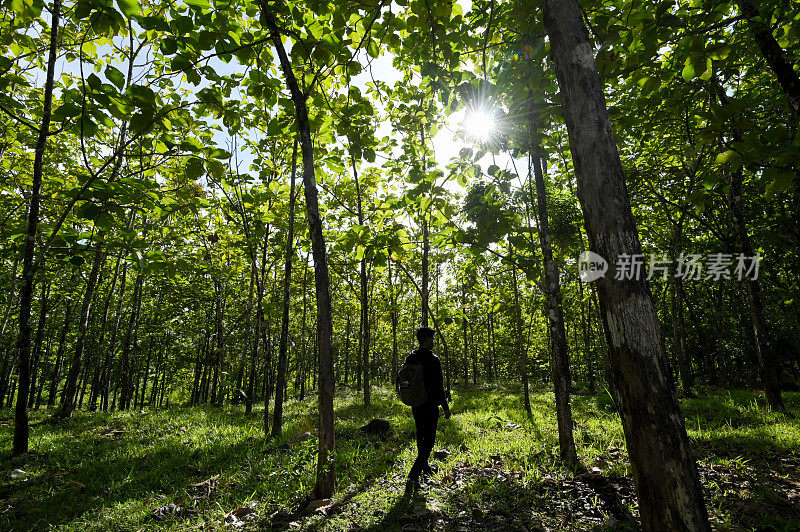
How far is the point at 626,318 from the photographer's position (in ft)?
6.42

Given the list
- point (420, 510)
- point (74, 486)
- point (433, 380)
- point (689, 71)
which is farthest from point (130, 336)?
point (689, 71)

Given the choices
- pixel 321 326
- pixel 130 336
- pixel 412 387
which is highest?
pixel 130 336

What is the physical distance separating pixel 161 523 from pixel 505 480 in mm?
4642

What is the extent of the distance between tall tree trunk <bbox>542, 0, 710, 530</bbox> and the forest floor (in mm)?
2580

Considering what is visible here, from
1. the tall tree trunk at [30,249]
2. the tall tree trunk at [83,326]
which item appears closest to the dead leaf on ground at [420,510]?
the tall tree trunk at [30,249]

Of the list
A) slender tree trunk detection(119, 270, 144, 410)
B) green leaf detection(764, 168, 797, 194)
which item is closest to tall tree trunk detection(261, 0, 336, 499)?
green leaf detection(764, 168, 797, 194)

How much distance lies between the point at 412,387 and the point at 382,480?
1732 mm

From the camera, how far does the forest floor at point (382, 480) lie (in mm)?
4246

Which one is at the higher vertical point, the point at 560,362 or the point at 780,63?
the point at 780,63

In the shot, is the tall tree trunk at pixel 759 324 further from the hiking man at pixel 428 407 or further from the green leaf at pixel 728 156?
the hiking man at pixel 428 407

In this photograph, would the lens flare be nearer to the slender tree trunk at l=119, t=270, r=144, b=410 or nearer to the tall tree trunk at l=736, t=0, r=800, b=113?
the tall tree trunk at l=736, t=0, r=800, b=113

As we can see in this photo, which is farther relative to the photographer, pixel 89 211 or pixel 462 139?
pixel 462 139

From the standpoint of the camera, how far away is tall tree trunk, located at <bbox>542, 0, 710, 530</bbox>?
5.83 ft

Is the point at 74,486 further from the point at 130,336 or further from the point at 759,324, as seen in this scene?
the point at 759,324
